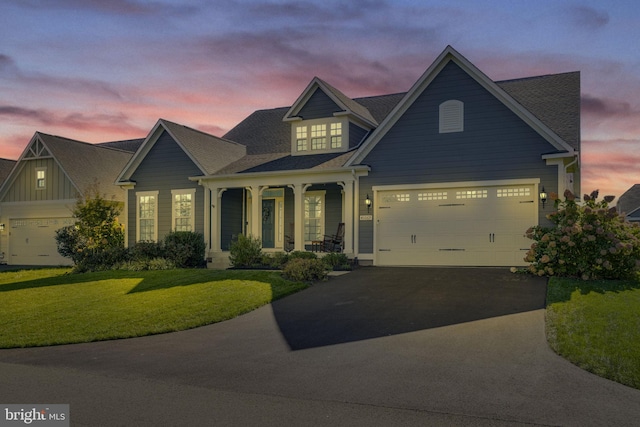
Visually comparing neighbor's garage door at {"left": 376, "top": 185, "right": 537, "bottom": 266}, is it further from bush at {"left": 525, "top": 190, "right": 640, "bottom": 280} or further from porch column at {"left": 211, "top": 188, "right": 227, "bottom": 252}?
porch column at {"left": 211, "top": 188, "right": 227, "bottom": 252}

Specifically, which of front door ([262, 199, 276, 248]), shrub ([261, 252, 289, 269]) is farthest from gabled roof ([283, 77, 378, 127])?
shrub ([261, 252, 289, 269])

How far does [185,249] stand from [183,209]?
276cm

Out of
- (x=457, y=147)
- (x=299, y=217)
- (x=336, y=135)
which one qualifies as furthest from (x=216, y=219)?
(x=457, y=147)

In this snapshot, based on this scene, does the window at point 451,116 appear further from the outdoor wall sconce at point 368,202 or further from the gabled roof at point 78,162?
the gabled roof at point 78,162

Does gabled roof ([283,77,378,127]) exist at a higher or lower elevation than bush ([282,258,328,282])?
higher

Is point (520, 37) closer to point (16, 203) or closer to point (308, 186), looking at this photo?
point (308, 186)

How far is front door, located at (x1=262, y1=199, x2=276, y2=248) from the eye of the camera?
22.3 m

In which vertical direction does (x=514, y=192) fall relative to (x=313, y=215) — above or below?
above

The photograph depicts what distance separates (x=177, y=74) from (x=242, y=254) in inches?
262

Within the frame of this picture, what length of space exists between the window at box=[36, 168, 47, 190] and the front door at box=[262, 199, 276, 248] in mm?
12274

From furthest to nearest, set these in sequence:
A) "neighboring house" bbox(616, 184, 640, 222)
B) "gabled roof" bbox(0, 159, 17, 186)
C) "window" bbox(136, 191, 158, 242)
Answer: "neighboring house" bbox(616, 184, 640, 222) → "gabled roof" bbox(0, 159, 17, 186) → "window" bbox(136, 191, 158, 242)

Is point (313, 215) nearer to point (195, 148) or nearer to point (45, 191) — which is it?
point (195, 148)

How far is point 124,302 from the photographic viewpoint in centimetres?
1222

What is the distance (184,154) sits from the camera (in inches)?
869
